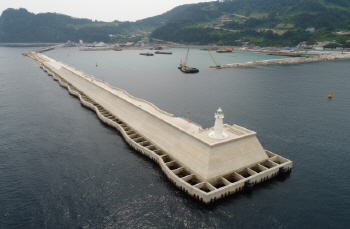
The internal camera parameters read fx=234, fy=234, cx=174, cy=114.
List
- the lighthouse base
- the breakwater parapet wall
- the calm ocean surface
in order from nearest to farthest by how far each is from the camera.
Answer: 1. the calm ocean surface
2. the breakwater parapet wall
3. the lighthouse base

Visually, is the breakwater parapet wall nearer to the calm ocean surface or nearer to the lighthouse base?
the lighthouse base

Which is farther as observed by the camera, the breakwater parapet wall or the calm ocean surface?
the breakwater parapet wall

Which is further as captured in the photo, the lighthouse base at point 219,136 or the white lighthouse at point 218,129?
the lighthouse base at point 219,136

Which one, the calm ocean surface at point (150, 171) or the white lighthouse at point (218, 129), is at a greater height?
the white lighthouse at point (218, 129)

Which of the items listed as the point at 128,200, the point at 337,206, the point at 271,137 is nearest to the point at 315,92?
the point at 271,137

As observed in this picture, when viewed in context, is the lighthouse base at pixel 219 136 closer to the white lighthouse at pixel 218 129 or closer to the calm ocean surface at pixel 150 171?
the white lighthouse at pixel 218 129

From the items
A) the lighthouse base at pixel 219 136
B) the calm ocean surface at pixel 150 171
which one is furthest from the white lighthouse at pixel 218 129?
the calm ocean surface at pixel 150 171

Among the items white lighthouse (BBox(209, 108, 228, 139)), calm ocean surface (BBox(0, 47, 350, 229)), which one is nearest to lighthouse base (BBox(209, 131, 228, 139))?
white lighthouse (BBox(209, 108, 228, 139))

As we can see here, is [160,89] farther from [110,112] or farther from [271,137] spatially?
[271,137]
